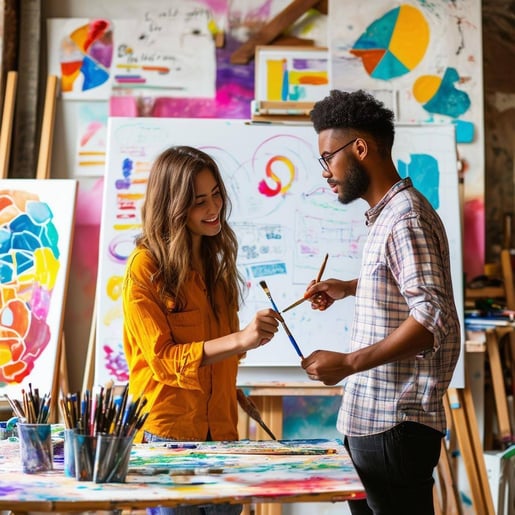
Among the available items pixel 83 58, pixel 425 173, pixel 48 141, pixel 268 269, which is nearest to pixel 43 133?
pixel 48 141

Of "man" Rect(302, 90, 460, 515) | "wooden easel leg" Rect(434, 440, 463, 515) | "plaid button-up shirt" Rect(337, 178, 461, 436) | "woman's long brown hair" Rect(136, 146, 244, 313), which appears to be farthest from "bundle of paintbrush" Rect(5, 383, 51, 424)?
"wooden easel leg" Rect(434, 440, 463, 515)

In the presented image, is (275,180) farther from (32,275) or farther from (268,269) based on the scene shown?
(32,275)

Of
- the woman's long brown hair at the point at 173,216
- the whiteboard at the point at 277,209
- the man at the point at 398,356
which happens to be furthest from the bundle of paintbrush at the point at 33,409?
the whiteboard at the point at 277,209

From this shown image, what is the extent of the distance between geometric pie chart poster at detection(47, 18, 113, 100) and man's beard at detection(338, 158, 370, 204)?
83.5 inches

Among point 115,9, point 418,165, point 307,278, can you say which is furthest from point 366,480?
point 115,9

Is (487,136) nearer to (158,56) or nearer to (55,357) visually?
(158,56)

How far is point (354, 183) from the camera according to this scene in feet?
6.99

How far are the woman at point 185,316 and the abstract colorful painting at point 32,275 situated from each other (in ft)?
3.66

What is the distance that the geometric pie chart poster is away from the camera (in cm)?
395

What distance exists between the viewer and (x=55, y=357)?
313cm

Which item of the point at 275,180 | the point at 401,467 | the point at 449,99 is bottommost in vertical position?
the point at 401,467

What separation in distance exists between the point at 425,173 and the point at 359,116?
4.88ft

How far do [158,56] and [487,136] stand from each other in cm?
170

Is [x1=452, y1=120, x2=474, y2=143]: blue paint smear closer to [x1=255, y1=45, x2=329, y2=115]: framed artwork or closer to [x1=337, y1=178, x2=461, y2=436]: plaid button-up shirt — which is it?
[x1=255, y1=45, x2=329, y2=115]: framed artwork
